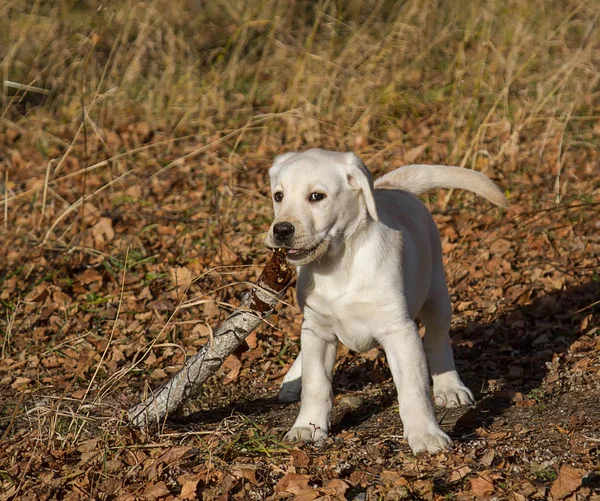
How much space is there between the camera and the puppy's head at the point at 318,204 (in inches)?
146

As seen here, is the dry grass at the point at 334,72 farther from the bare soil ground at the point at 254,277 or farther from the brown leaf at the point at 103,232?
the brown leaf at the point at 103,232

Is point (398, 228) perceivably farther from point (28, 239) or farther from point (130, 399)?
point (28, 239)

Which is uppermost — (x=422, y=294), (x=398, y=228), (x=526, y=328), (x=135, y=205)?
(x=398, y=228)

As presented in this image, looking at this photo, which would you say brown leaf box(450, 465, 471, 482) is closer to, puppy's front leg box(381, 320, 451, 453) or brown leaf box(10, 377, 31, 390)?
puppy's front leg box(381, 320, 451, 453)

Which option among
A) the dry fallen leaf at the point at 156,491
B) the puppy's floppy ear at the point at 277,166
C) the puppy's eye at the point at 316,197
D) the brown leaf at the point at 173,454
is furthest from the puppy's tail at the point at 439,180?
the dry fallen leaf at the point at 156,491

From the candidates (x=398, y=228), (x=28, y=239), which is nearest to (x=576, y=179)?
(x=398, y=228)

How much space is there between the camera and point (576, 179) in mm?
8016

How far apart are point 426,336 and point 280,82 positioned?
6114 mm

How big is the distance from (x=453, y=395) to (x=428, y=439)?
87 centimetres

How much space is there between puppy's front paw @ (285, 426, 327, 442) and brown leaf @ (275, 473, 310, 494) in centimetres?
47

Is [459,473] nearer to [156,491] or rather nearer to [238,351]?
[156,491]

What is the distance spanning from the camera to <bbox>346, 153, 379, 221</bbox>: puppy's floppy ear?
3.85 m

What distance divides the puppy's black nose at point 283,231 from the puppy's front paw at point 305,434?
0.91 meters

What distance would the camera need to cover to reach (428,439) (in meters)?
3.67
